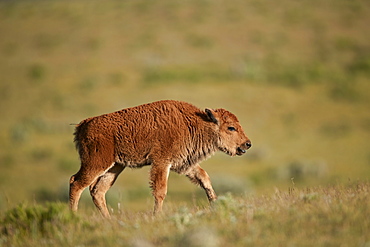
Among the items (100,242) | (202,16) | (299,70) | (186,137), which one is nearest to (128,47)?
(202,16)

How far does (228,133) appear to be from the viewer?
1078 cm

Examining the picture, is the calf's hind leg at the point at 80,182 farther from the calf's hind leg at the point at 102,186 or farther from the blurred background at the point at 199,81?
the blurred background at the point at 199,81

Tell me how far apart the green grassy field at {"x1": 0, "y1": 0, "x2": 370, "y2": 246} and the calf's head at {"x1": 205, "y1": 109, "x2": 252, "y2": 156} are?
1.31m

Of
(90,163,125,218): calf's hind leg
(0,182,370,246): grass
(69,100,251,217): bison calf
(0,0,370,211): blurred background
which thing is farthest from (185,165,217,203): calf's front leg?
(0,0,370,211): blurred background

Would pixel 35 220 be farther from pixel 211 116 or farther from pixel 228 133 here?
pixel 228 133

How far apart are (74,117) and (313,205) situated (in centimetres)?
2851

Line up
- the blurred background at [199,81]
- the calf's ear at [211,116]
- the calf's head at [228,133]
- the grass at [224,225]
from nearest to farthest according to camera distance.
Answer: the grass at [224,225] < the calf's ear at [211,116] < the calf's head at [228,133] < the blurred background at [199,81]

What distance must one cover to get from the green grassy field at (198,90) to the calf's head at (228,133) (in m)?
1.31

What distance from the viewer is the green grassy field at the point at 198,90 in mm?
11706

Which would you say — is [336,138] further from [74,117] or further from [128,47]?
[128,47]

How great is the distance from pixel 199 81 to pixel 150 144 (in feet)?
105

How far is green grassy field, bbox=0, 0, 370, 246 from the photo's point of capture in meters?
11.7

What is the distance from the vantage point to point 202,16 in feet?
208

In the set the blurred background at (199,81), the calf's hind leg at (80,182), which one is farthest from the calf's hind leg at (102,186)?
the blurred background at (199,81)
